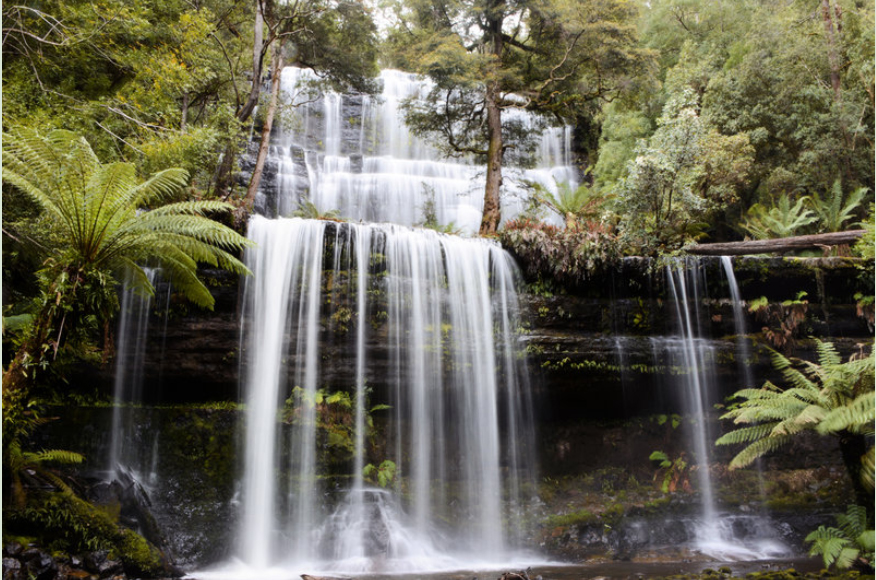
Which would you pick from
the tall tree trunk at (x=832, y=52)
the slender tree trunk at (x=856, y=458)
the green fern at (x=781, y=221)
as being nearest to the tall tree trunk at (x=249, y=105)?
the slender tree trunk at (x=856, y=458)

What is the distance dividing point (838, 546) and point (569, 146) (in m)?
15.9

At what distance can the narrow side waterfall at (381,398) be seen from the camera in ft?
24.7

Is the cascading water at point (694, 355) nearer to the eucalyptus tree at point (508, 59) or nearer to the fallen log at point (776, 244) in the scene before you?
the fallen log at point (776, 244)

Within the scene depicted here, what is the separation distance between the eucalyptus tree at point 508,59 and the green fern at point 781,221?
14.5ft

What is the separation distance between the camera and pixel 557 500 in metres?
8.58

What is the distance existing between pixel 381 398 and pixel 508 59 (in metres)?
9.44

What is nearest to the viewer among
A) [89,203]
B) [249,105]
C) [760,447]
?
[89,203]

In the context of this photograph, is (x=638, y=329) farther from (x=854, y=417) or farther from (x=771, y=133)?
(x=771, y=133)

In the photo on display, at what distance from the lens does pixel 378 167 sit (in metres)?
16.4

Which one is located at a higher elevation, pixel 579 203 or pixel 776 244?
pixel 579 203

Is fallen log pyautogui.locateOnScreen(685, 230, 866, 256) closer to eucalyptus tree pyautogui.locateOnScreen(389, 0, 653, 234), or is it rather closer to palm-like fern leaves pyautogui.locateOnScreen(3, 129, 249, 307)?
eucalyptus tree pyautogui.locateOnScreen(389, 0, 653, 234)

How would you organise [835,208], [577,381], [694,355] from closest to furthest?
[577,381] → [694,355] → [835,208]

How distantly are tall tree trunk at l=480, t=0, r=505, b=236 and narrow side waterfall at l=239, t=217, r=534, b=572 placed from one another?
295 cm

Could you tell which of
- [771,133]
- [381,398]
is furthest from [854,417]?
[771,133]
